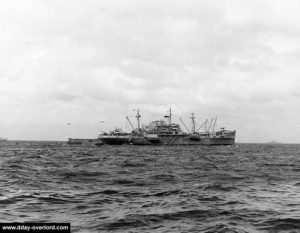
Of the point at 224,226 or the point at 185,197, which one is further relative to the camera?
the point at 185,197

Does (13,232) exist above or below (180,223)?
above

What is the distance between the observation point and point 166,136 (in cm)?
15888

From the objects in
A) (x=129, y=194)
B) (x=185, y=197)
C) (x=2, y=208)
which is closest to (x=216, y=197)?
(x=185, y=197)

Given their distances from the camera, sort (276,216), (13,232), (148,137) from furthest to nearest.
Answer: (148,137), (276,216), (13,232)

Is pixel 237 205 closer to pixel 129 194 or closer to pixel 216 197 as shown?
pixel 216 197

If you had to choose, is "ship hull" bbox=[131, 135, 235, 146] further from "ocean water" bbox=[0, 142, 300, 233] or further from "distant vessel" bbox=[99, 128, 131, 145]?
"ocean water" bbox=[0, 142, 300, 233]

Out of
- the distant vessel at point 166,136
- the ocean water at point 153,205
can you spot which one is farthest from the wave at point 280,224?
the distant vessel at point 166,136

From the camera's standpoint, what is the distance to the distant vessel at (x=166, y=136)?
15850 cm

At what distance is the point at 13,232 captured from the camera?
7.40 metres

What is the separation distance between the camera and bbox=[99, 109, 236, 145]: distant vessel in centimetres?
15850

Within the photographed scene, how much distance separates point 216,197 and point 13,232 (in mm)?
12984

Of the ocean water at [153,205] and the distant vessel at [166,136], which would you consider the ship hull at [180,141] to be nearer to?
the distant vessel at [166,136]

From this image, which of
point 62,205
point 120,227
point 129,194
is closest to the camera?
point 120,227

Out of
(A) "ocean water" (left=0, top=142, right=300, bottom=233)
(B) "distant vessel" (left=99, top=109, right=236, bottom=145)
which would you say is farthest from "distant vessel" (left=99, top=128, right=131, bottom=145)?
(A) "ocean water" (left=0, top=142, right=300, bottom=233)
